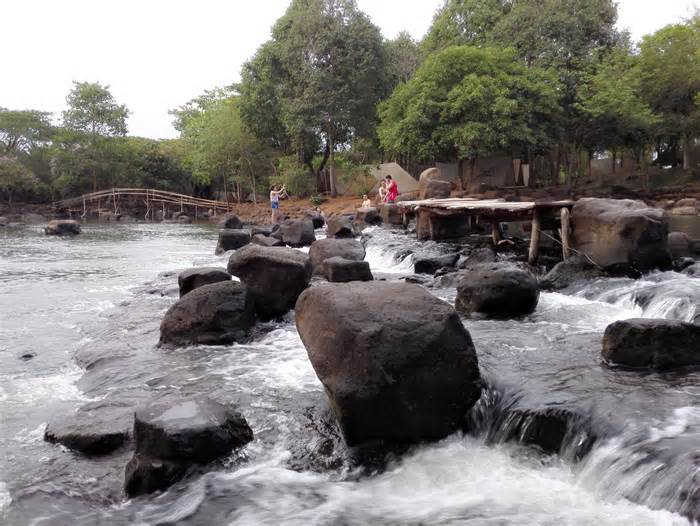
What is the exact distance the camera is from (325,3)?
107 ft

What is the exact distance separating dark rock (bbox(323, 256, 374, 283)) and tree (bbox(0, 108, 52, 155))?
1816 inches

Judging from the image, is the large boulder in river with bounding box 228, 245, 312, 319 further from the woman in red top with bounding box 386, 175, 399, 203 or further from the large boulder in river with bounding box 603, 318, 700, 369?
the woman in red top with bounding box 386, 175, 399, 203

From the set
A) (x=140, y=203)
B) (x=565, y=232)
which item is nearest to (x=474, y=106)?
(x=565, y=232)

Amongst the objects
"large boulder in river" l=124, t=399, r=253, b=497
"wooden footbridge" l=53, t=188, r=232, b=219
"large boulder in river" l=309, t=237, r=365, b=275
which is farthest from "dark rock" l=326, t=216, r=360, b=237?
"wooden footbridge" l=53, t=188, r=232, b=219

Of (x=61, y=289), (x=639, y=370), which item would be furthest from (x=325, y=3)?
(x=639, y=370)

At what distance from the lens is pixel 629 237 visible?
10828mm

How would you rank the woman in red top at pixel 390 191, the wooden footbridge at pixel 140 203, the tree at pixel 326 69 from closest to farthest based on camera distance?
the woman in red top at pixel 390 191, the tree at pixel 326 69, the wooden footbridge at pixel 140 203

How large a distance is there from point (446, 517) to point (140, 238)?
25.8 meters

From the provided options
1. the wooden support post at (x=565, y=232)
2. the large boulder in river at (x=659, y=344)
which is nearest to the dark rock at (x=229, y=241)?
the wooden support post at (x=565, y=232)

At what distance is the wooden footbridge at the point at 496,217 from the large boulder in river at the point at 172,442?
927cm

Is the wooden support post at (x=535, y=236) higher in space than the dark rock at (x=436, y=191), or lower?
lower

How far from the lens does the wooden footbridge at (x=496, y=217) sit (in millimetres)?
12407

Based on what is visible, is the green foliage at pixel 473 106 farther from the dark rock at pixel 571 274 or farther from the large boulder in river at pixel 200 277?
the large boulder in river at pixel 200 277

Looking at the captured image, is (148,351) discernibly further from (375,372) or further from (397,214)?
(397,214)
